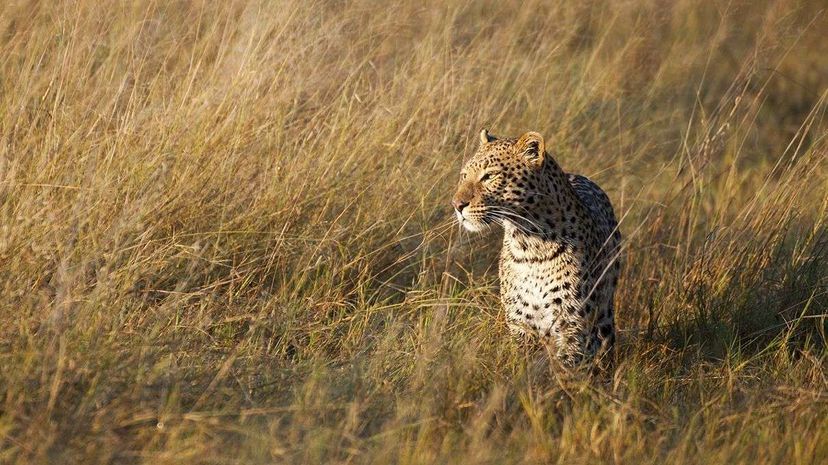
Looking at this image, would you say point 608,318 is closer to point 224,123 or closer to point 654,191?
point 224,123

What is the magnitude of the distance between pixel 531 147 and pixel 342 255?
95 centimetres

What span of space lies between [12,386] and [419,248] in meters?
2.38

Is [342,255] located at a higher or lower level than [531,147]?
lower

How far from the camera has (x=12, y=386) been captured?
12.1ft

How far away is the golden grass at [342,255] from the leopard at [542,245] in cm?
17

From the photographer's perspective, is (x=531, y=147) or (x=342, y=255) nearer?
(x=531, y=147)

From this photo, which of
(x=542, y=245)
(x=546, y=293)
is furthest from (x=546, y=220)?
(x=546, y=293)

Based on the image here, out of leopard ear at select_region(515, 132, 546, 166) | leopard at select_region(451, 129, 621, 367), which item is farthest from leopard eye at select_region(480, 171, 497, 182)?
leopard ear at select_region(515, 132, 546, 166)

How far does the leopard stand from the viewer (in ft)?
16.2

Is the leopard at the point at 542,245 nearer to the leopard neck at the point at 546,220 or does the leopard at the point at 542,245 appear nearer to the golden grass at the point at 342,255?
the leopard neck at the point at 546,220

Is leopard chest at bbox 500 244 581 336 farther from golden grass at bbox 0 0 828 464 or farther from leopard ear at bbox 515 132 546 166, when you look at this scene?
leopard ear at bbox 515 132 546 166

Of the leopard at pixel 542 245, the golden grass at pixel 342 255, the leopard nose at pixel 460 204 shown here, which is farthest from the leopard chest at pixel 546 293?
the leopard nose at pixel 460 204

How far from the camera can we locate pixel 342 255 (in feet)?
17.5

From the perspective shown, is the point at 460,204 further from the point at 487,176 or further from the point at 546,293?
the point at 546,293
